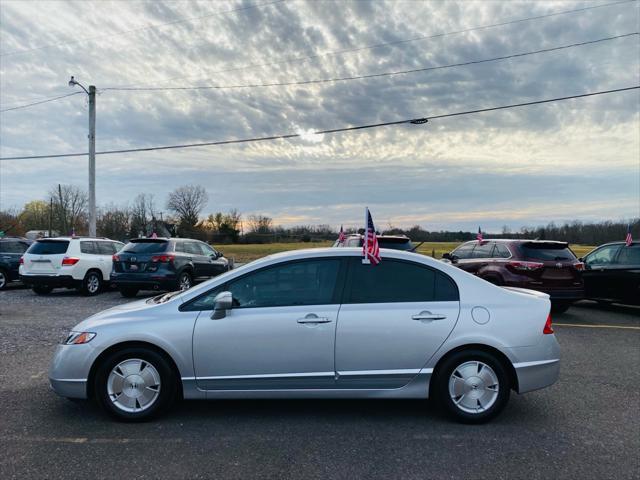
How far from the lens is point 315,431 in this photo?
3924mm

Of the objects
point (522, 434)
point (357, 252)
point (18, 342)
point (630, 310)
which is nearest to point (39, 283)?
point (18, 342)

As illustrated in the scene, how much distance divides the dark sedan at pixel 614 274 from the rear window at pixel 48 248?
44.9 ft

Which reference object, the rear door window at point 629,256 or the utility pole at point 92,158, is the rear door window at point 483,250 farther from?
the utility pole at point 92,158

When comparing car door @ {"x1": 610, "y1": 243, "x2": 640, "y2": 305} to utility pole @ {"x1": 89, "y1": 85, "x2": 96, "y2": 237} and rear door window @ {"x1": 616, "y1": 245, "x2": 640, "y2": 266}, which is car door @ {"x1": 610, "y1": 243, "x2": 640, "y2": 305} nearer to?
rear door window @ {"x1": 616, "y1": 245, "x2": 640, "y2": 266}

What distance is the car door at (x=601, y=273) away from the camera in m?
10.7

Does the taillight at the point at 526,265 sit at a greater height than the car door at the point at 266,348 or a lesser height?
greater

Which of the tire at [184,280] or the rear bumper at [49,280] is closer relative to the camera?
the tire at [184,280]

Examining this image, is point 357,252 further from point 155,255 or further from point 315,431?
point 155,255

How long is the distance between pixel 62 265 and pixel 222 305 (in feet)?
34.9

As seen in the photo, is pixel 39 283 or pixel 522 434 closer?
pixel 522 434

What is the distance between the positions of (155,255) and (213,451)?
30.4 feet

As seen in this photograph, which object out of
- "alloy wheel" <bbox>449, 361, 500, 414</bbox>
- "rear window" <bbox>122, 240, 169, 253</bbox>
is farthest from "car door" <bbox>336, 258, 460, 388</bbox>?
"rear window" <bbox>122, 240, 169, 253</bbox>

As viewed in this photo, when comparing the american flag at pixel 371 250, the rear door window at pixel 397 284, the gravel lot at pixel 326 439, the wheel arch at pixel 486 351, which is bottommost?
the gravel lot at pixel 326 439

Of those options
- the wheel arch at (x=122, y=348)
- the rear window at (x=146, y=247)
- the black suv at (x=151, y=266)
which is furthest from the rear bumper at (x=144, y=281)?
the wheel arch at (x=122, y=348)
